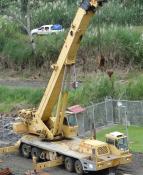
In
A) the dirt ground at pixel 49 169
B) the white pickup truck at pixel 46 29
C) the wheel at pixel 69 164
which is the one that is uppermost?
the white pickup truck at pixel 46 29

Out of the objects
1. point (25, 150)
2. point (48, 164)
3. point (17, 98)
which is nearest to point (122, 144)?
point (48, 164)

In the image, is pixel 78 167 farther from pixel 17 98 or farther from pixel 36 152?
pixel 17 98

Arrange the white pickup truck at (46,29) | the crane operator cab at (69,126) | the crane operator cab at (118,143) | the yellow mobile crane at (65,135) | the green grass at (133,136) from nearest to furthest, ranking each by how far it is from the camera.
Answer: the yellow mobile crane at (65,135) < the crane operator cab at (118,143) < the crane operator cab at (69,126) < the green grass at (133,136) < the white pickup truck at (46,29)

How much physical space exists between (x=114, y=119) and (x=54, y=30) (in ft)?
75.5

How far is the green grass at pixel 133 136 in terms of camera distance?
28.5 meters

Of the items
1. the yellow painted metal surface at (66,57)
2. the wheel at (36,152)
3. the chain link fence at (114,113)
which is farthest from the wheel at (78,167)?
the chain link fence at (114,113)

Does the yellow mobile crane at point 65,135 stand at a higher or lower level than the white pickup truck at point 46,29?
lower

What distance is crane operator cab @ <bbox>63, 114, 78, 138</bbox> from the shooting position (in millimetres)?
26156

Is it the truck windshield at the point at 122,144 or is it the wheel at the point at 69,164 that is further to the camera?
the wheel at the point at 69,164

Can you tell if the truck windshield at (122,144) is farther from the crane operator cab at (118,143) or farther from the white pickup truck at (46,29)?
the white pickup truck at (46,29)

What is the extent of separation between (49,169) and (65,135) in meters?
1.79


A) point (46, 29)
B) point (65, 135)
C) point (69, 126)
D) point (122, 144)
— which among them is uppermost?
point (46, 29)

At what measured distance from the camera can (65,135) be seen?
26.3 metres

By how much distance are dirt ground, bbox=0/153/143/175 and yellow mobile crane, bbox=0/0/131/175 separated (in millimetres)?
381
